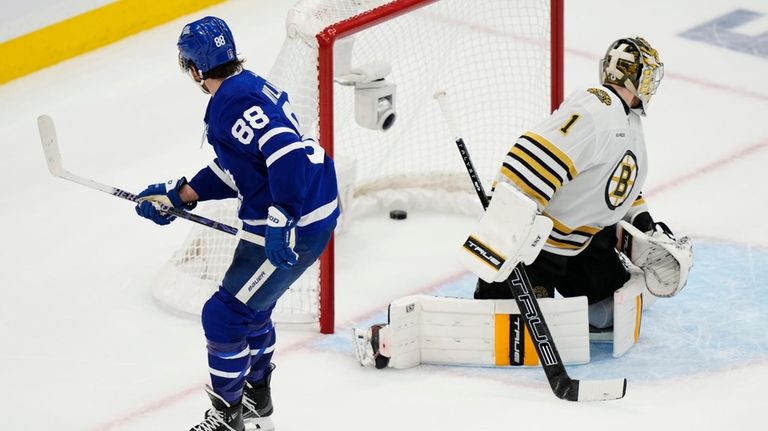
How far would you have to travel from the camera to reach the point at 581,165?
4.08m

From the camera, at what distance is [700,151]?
585 cm

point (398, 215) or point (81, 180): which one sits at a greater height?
point (81, 180)

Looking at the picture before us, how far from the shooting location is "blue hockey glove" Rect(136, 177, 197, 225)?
3836mm

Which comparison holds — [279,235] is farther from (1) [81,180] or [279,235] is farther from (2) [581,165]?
(2) [581,165]

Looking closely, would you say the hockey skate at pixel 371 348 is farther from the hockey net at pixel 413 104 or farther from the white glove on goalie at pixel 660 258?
the white glove on goalie at pixel 660 258

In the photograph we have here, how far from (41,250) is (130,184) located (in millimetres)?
560

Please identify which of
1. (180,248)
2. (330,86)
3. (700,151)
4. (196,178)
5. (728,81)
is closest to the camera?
(196,178)

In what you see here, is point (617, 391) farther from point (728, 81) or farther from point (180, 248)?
point (728, 81)

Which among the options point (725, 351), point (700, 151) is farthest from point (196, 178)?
point (700, 151)

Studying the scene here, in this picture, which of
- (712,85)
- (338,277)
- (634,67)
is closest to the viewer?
(634,67)

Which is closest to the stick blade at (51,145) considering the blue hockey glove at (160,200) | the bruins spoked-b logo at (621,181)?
the blue hockey glove at (160,200)

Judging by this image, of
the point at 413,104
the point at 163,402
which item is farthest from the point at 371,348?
the point at 413,104

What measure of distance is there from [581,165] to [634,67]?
0.30 metres

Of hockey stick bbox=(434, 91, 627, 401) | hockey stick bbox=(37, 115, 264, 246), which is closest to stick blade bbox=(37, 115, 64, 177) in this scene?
hockey stick bbox=(37, 115, 264, 246)
